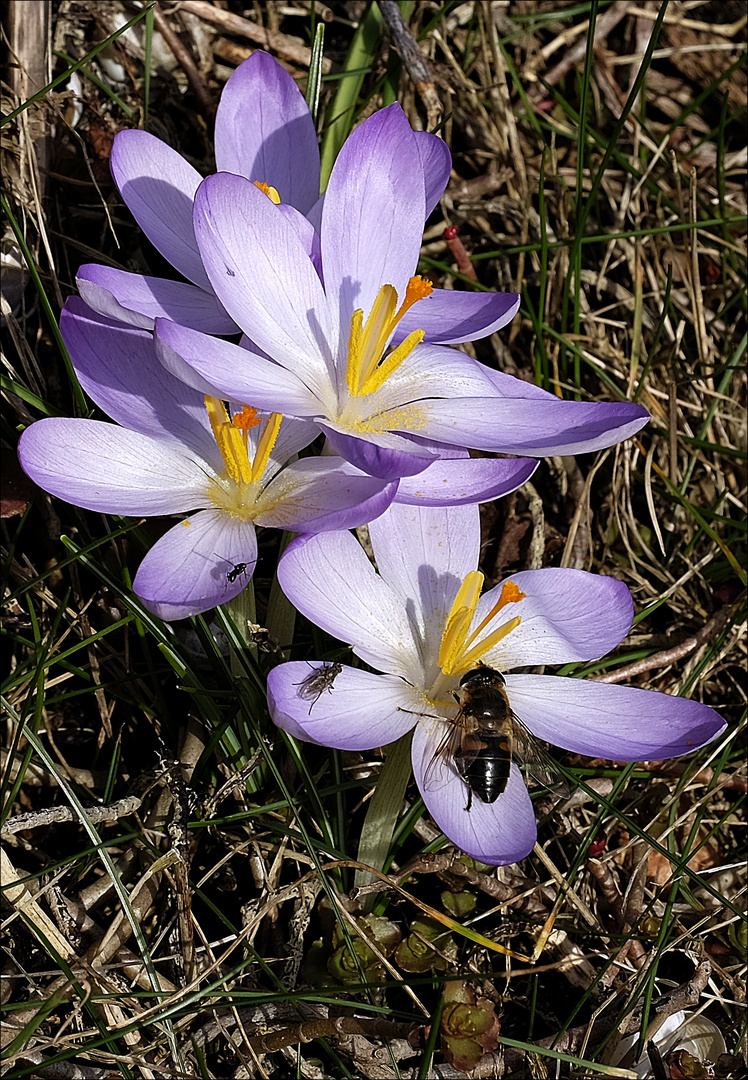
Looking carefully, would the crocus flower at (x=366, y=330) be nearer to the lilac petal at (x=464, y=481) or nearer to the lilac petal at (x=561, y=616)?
the lilac petal at (x=464, y=481)

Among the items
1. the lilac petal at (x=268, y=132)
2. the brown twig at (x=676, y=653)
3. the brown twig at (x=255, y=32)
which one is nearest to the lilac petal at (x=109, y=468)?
the lilac petal at (x=268, y=132)

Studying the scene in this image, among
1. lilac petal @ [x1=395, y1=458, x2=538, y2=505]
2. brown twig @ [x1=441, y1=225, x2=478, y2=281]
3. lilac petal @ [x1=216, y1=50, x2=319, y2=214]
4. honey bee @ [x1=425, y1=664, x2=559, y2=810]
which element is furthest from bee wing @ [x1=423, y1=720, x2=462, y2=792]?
brown twig @ [x1=441, y1=225, x2=478, y2=281]

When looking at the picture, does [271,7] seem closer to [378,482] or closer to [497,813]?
[378,482]

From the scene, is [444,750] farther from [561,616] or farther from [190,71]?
[190,71]

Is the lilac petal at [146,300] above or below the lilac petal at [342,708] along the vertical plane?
above

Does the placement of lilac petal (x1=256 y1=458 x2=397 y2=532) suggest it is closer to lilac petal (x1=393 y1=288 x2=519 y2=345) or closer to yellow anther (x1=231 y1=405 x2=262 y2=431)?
yellow anther (x1=231 y1=405 x2=262 y2=431)

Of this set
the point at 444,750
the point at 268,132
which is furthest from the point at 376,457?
the point at 268,132
